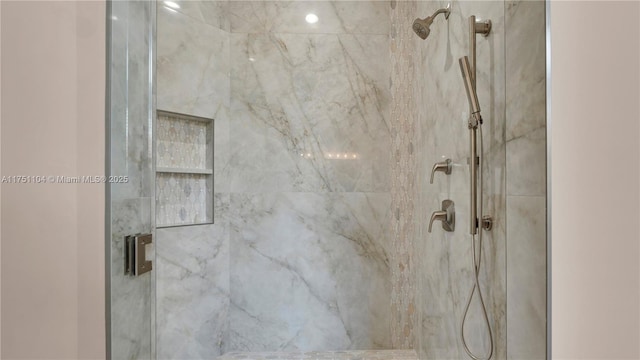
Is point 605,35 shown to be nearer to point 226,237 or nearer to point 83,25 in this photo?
point 83,25

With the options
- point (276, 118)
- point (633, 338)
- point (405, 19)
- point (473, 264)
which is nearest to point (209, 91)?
point (276, 118)

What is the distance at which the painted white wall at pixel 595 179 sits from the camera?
0.45 meters

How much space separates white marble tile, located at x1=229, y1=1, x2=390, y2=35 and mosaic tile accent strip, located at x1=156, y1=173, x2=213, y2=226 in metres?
1.04

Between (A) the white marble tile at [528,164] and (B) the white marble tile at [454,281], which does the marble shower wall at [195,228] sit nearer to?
(B) the white marble tile at [454,281]

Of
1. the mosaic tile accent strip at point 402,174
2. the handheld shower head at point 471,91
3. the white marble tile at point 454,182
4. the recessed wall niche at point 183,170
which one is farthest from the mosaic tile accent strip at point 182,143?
the handheld shower head at point 471,91

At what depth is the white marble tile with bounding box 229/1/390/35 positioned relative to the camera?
2.27m

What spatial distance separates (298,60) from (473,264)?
5.46ft

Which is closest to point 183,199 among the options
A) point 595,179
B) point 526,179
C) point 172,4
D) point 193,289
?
point 193,289

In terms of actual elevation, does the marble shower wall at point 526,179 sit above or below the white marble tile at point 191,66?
below

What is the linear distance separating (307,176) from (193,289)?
98 centimetres

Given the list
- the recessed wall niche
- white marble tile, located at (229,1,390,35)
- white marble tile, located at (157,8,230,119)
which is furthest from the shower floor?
white marble tile, located at (229,1,390,35)

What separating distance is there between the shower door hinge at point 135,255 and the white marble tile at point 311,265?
5.39 ft

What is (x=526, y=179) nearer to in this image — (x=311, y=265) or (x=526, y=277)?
(x=526, y=277)

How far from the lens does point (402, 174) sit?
89.2 inches
